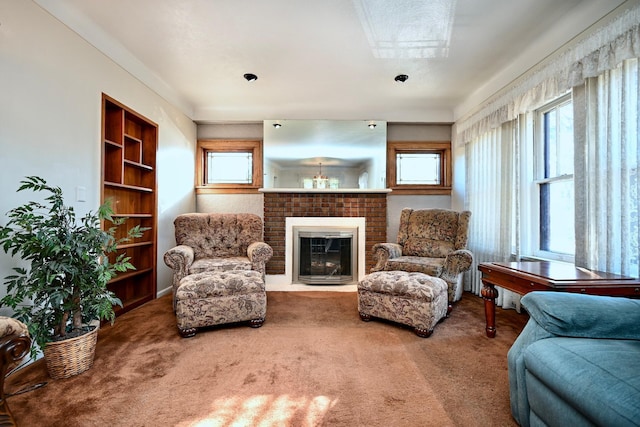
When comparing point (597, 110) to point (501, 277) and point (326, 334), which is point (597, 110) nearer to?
point (501, 277)

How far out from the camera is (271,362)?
180cm

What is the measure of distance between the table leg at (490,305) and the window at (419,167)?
2.18m

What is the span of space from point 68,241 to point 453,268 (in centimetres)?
305

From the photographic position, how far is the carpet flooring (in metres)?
1.32

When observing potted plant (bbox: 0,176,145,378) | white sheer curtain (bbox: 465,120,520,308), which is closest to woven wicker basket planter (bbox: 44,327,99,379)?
potted plant (bbox: 0,176,145,378)

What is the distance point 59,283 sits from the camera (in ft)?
5.40

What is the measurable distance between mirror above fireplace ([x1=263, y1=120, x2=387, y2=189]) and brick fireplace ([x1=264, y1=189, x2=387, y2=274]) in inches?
5.1

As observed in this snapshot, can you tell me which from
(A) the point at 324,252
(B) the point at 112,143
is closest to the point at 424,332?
(A) the point at 324,252

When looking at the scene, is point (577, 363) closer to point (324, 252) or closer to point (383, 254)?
point (383, 254)

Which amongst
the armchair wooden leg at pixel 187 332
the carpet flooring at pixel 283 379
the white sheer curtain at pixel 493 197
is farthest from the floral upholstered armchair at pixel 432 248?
the armchair wooden leg at pixel 187 332

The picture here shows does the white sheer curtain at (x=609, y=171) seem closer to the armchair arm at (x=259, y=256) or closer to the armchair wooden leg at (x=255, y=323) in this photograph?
the armchair wooden leg at (x=255, y=323)

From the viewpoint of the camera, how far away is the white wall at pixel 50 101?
167 cm

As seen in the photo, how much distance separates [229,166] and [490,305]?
12.2ft

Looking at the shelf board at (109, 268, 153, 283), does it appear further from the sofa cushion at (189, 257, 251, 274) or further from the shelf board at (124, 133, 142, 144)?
the shelf board at (124, 133, 142, 144)
